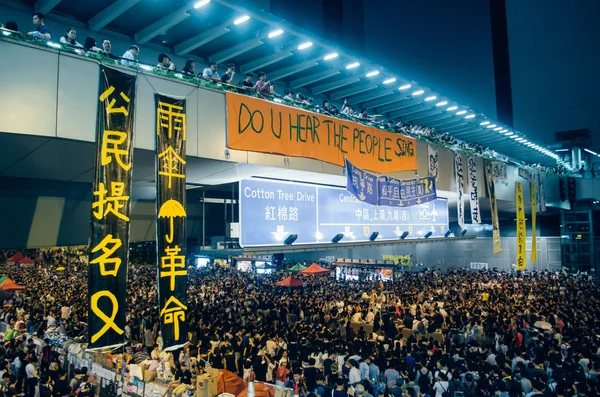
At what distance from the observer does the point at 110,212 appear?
6.21 meters

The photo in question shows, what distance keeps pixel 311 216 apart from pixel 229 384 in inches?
171

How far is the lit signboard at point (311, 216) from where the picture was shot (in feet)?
28.4

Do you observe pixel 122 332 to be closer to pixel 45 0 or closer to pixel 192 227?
pixel 45 0

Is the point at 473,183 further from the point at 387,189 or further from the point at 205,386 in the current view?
the point at 205,386

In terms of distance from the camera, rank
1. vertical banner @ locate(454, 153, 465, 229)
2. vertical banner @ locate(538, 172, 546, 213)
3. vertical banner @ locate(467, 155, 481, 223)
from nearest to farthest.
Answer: vertical banner @ locate(454, 153, 465, 229)
vertical banner @ locate(467, 155, 481, 223)
vertical banner @ locate(538, 172, 546, 213)

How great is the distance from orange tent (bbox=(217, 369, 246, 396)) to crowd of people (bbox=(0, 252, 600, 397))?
66cm

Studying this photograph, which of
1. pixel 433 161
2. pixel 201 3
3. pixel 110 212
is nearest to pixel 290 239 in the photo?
pixel 110 212

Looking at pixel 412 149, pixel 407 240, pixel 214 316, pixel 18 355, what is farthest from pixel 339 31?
pixel 18 355

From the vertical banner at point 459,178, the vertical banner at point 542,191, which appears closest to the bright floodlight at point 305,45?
the vertical banner at point 459,178

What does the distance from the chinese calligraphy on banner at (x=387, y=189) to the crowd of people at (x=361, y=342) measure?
3.77 m

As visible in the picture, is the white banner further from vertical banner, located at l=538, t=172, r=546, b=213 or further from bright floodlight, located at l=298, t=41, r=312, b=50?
vertical banner, located at l=538, t=172, r=546, b=213

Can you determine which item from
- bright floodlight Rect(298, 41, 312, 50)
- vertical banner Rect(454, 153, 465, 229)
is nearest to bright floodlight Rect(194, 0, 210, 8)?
bright floodlight Rect(298, 41, 312, 50)

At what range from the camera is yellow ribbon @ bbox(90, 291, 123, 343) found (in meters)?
5.87

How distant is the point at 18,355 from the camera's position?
9.37m
